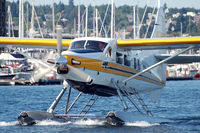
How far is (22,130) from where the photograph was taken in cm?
A: 1199

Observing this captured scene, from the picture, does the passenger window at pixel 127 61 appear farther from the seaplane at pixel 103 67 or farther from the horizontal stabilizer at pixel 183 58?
the horizontal stabilizer at pixel 183 58

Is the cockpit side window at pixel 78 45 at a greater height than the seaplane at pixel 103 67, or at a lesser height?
greater

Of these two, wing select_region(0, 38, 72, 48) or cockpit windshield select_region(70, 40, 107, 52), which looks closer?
cockpit windshield select_region(70, 40, 107, 52)

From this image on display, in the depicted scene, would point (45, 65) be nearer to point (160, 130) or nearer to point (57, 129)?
point (57, 129)

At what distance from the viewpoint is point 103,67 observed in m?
12.7

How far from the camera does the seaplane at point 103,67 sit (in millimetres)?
11805

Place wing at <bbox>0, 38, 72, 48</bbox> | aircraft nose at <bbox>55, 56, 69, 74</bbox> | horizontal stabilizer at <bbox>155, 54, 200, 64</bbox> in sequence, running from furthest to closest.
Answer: horizontal stabilizer at <bbox>155, 54, 200, 64</bbox> < wing at <bbox>0, 38, 72, 48</bbox> < aircraft nose at <bbox>55, 56, 69, 74</bbox>

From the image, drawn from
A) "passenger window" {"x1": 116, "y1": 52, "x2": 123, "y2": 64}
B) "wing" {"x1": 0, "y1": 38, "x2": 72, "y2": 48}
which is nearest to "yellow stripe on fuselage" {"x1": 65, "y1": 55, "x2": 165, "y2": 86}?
"passenger window" {"x1": 116, "y1": 52, "x2": 123, "y2": 64}

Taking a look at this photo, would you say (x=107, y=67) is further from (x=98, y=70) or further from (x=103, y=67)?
(x=98, y=70)

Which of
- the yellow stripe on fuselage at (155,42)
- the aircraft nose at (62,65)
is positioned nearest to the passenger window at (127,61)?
the yellow stripe on fuselage at (155,42)

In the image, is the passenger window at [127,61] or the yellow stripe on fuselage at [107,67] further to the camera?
the passenger window at [127,61]

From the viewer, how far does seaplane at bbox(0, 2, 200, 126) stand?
1180 cm

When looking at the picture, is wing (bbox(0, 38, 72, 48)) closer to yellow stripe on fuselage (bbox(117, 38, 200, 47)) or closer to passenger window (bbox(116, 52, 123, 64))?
passenger window (bbox(116, 52, 123, 64))

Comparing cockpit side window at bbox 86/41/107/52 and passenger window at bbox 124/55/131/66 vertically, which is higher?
cockpit side window at bbox 86/41/107/52
